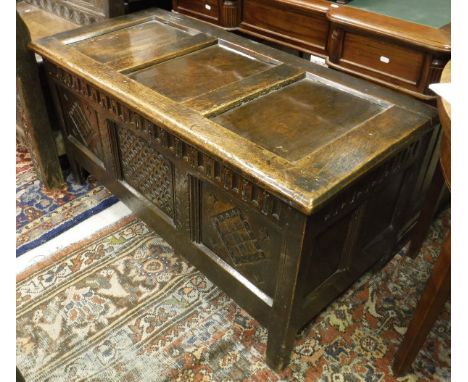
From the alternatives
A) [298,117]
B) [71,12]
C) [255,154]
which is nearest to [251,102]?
[298,117]

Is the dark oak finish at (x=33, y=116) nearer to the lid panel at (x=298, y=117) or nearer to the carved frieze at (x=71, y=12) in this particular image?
the carved frieze at (x=71, y=12)

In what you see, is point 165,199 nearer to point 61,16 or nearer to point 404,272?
point 404,272

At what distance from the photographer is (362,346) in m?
1.58

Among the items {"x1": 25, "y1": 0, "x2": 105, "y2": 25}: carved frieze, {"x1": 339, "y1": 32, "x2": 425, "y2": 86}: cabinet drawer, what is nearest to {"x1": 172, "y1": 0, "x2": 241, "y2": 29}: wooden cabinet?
{"x1": 25, "y1": 0, "x2": 105, "y2": 25}: carved frieze

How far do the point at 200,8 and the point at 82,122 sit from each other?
861 millimetres

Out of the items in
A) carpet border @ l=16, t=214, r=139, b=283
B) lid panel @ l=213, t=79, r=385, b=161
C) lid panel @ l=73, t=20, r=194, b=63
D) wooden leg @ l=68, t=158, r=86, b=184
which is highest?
lid panel @ l=73, t=20, r=194, b=63

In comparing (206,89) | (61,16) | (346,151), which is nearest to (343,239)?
(346,151)

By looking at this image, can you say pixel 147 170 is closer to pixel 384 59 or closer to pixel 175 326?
pixel 175 326

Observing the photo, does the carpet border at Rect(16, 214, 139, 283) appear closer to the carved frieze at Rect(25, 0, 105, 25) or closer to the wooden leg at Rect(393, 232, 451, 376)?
the carved frieze at Rect(25, 0, 105, 25)

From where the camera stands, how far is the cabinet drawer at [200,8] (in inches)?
87.3

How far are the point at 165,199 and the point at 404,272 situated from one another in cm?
102

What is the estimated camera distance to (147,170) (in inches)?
67.6

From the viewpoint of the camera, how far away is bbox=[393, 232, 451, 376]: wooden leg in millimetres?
1188

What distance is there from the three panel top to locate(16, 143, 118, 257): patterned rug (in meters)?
0.70
